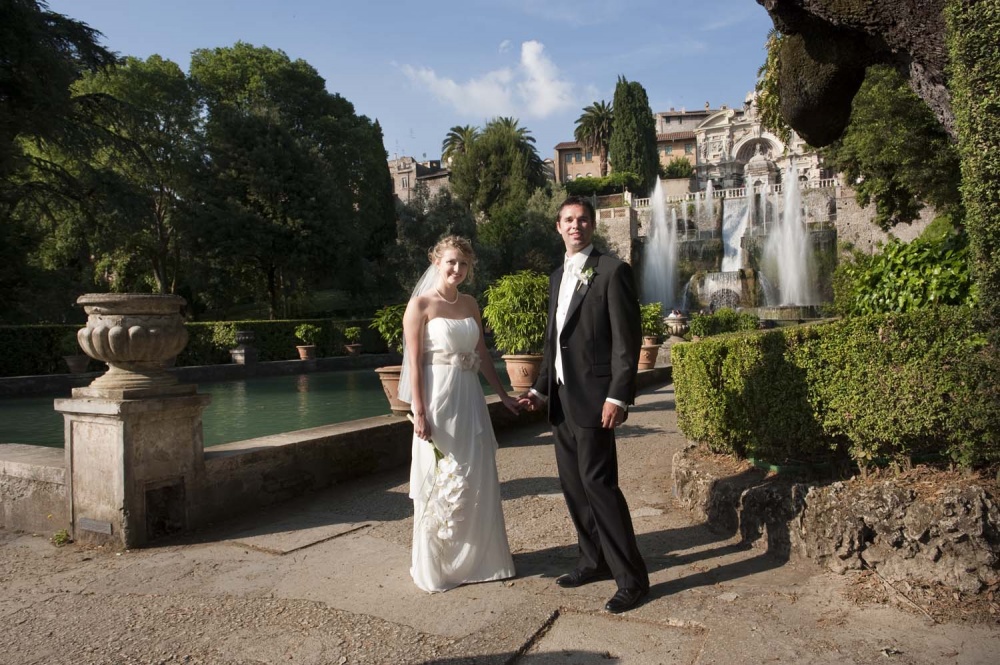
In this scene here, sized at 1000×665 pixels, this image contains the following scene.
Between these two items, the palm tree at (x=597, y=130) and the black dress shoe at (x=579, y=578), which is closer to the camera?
the black dress shoe at (x=579, y=578)

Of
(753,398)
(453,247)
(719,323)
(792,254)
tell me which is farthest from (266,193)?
(792,254)

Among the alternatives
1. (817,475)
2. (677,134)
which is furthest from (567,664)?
(677,134)

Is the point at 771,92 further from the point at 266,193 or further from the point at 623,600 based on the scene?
the point at 266,193

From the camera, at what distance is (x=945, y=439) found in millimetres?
3152

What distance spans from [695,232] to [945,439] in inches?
1929

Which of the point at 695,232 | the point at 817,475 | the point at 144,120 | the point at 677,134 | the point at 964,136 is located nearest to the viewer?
the point at 964,136

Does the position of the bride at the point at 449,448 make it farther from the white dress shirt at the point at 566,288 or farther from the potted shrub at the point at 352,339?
the potted shrub at the point at 352,339

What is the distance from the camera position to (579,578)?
338 centimetres

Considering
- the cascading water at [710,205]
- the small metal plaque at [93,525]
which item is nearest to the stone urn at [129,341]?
the small metal plaque at [93,525]

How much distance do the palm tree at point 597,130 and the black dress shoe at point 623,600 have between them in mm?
71571

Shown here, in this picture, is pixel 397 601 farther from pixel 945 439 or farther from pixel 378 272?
pixel 378 272

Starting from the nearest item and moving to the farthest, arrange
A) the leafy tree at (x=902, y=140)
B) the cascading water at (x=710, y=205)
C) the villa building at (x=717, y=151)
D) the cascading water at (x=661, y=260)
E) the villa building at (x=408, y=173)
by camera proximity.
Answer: the leafy tree at (x=902, y=140) < the cascading water at (x=661, y=260) < the cascading water at (x=710, y=205) < the villa building at (x=717, y=151) < the villa building at (x=408, y=173)

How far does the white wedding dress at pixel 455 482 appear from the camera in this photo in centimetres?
347

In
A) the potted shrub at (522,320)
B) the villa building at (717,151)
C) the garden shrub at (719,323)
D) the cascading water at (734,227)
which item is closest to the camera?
the potted shrub at (522,320)
